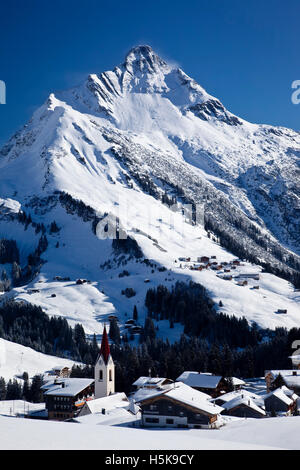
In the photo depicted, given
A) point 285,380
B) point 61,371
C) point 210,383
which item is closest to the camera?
point 210,383

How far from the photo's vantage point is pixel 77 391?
79.1 metres

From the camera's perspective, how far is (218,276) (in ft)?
592

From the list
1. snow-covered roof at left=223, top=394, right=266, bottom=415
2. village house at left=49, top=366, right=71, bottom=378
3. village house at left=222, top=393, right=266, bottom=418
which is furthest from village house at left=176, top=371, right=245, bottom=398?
village house at left=49, top=366, right=71, bottom=378

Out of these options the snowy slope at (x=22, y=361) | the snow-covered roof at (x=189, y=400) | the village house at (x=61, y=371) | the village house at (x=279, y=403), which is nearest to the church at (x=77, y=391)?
the village house at (x=61, y=371)

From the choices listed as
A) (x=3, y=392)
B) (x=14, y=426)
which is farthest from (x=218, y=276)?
(x=14, y=426)

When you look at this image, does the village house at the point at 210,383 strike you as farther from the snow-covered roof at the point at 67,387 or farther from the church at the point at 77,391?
the snow-covered roof at the point at 67,387

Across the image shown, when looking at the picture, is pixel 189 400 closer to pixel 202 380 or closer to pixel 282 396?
pixel 282 396

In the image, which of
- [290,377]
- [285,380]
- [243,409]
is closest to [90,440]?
[243,409]

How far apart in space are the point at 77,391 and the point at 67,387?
7.93 feet

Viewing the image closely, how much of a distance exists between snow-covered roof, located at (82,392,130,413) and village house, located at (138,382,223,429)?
50.8 feet

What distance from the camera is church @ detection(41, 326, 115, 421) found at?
77938 mm

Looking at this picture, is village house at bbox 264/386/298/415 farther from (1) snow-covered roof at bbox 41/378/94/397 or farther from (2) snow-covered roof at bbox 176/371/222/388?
(1) snow-covered roof at bbox 41/378/94/397

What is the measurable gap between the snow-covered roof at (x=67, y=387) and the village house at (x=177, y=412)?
2791 cm

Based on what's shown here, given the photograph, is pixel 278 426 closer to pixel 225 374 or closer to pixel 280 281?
pixel 225 374
